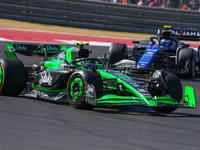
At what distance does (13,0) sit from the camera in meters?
21.3

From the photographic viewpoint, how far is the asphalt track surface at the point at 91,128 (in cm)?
496

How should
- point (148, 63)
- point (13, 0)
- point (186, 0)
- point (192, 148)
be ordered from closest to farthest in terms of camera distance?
point (192, 148) < point (148, 63) < point (13, 0) < point (186, 0)

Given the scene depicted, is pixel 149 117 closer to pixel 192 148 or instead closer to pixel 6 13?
pixel 192 148

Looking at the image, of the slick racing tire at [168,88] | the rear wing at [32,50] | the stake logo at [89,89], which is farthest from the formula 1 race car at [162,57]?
the stake logo at [89,89]

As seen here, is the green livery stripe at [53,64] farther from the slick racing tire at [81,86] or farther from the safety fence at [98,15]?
the safety fence at [98,15]

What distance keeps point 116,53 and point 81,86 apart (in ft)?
20.1

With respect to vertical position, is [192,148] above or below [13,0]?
below

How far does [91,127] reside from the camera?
5.95m

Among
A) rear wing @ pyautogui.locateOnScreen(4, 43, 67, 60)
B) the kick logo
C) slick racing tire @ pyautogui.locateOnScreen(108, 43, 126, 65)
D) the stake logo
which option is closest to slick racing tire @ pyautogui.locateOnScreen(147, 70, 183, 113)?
the stake logo

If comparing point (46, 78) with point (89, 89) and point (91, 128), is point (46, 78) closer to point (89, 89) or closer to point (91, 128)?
point (89, 89)

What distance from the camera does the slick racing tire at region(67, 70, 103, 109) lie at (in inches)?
281

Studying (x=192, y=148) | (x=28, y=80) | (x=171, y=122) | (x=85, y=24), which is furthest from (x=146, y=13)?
(x=192, y=148)

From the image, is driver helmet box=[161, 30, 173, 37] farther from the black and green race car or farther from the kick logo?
the kick logo

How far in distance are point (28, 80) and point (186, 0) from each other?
18.9 m
